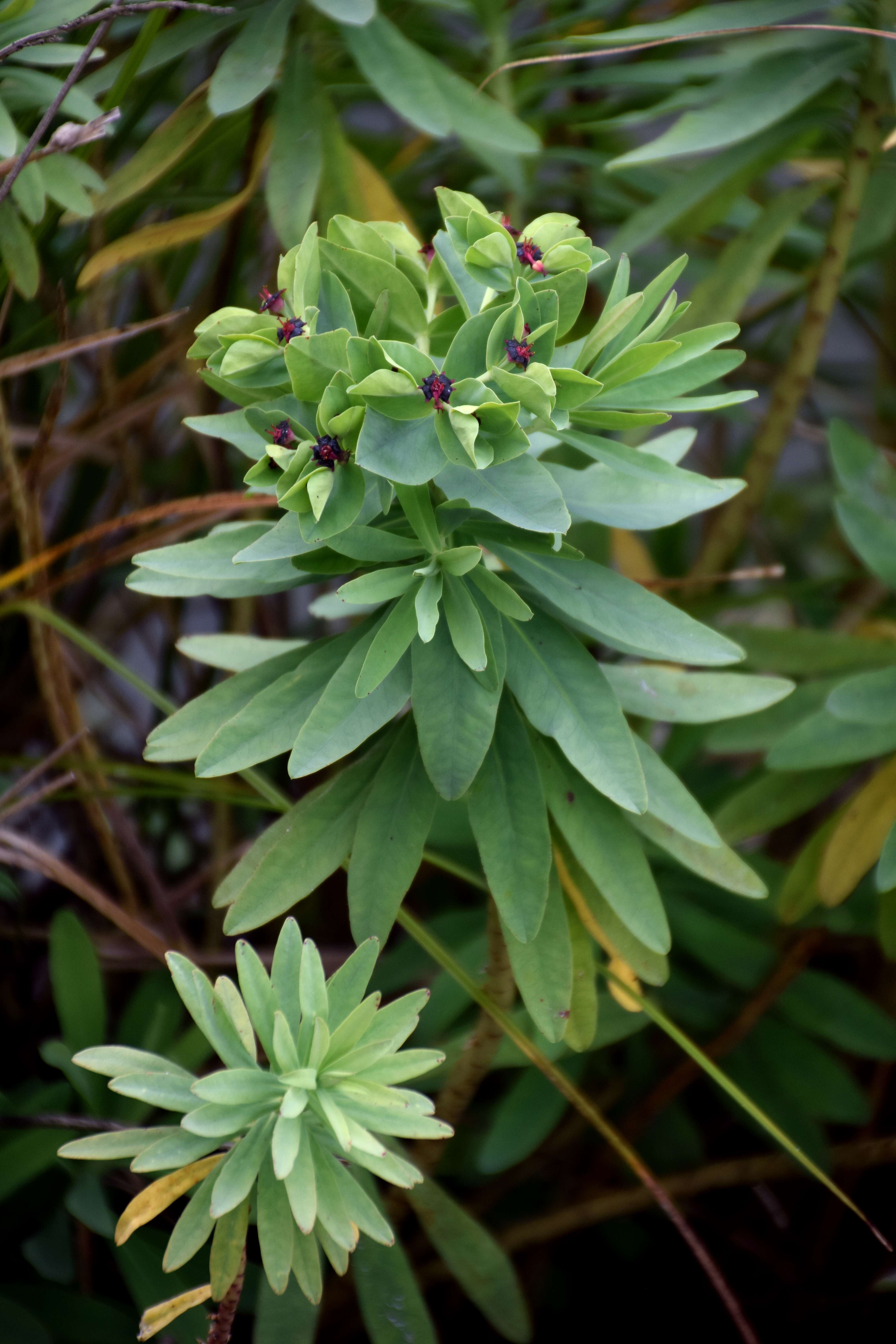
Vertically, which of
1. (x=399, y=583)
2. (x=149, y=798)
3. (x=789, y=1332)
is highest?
(x=399, y=583)

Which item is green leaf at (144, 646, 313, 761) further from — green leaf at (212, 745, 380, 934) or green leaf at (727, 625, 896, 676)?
green leaf at (727, 625, 896, 676)

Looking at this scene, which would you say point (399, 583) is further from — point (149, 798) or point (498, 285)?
point (149, 798)

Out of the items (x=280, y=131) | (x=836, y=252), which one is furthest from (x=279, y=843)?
(x=836, y=252)

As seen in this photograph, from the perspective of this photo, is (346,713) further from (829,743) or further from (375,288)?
(829,743)

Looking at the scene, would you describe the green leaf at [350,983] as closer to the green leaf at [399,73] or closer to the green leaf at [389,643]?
the green leaf at [389,643]

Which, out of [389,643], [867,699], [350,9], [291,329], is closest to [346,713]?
[389,643]

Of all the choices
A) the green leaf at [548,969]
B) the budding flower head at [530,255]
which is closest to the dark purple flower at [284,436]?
the budding flower head at [530,255]
